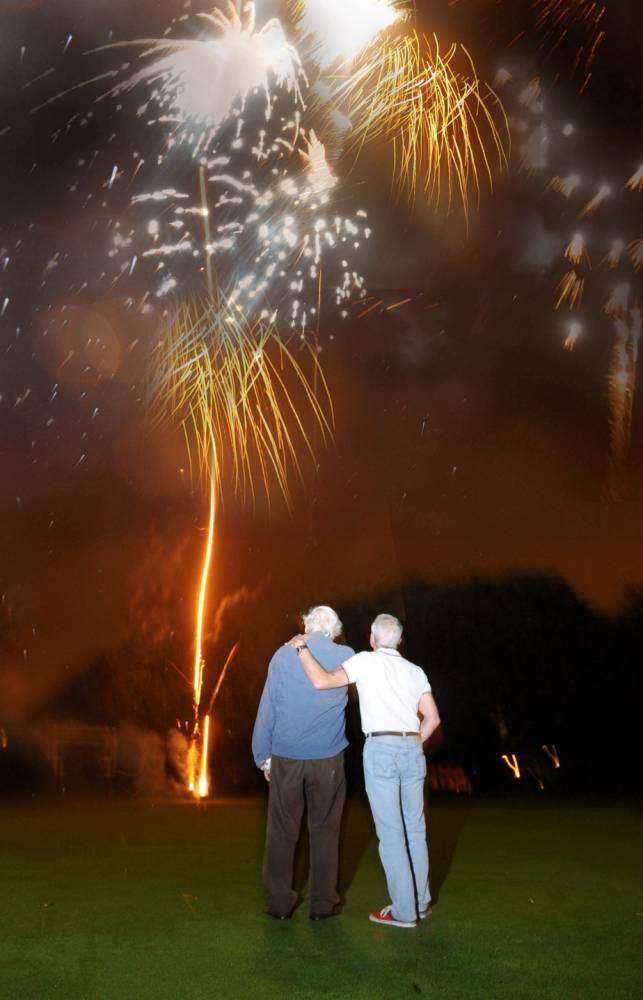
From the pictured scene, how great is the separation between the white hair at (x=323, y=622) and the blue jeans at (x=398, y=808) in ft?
1.88

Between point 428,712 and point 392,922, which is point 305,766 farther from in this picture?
point 392,922

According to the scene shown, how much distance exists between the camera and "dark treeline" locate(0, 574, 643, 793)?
18484mm

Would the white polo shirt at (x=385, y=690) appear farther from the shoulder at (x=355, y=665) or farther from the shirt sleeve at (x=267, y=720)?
the shirt sleeve at (x=267, y=720)

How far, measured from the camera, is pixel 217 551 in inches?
1014

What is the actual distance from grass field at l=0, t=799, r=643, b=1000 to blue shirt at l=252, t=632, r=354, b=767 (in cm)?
86

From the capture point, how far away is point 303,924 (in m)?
5.28

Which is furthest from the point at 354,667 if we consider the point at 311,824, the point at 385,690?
the point at 311,824

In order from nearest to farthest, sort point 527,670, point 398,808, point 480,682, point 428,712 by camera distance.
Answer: point 398,808, point 428,712, point 480,682, point 527,670

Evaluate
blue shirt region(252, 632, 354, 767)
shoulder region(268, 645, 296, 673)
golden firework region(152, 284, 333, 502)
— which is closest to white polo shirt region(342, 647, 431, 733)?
blue shirt region(252, 632, 354, 767)

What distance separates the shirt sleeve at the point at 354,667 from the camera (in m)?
5.15

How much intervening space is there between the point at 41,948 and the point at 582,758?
47.7 feet

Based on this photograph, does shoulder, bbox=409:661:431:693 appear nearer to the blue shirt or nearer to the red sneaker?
the blue shirt

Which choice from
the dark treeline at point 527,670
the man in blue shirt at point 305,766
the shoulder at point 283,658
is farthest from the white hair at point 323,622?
the dark treeline at point 527,670

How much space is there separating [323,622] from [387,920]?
1.48 metres
